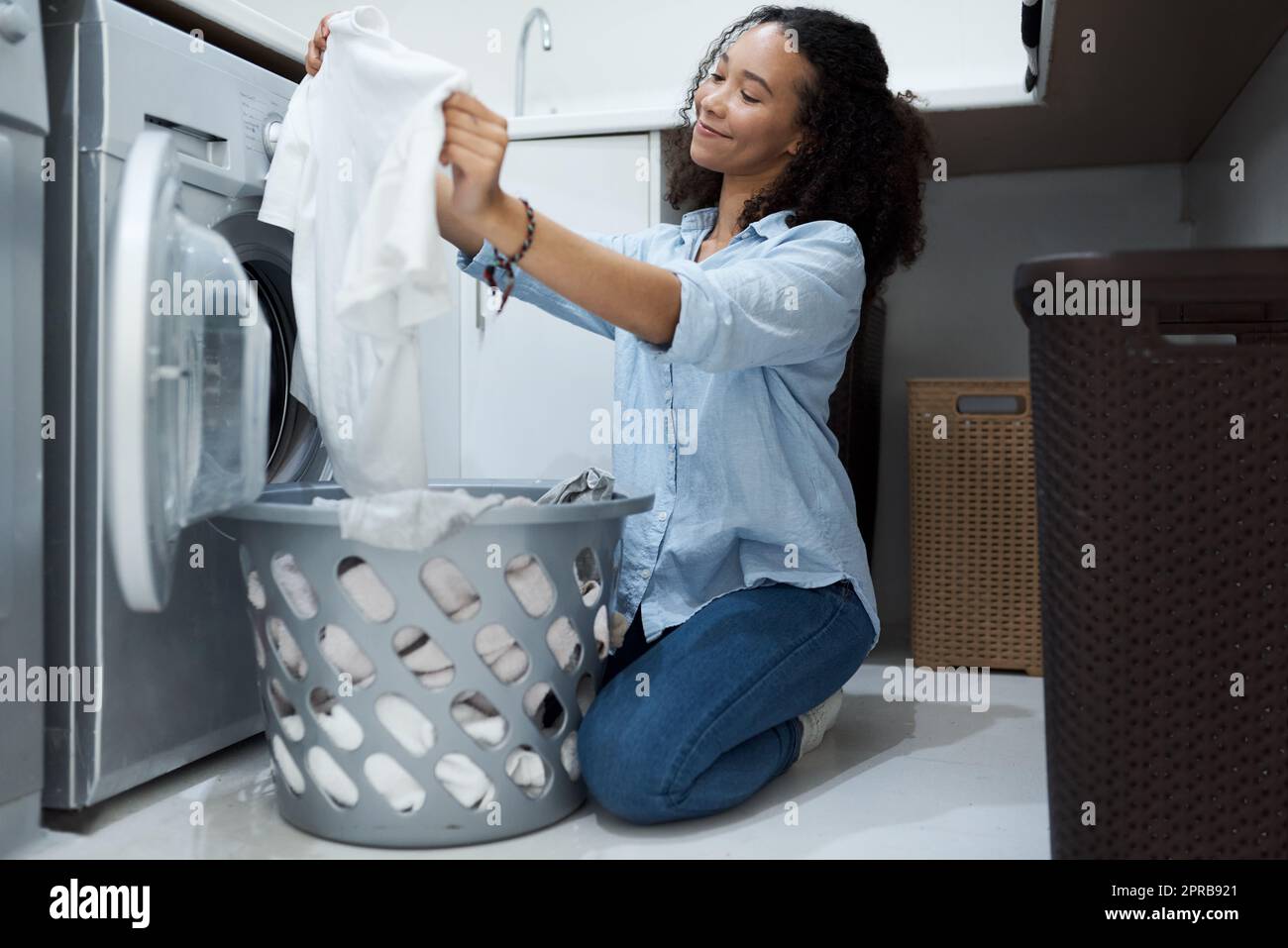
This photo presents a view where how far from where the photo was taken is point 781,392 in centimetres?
131

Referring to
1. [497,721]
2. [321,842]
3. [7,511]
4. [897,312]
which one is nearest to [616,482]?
[497,721]

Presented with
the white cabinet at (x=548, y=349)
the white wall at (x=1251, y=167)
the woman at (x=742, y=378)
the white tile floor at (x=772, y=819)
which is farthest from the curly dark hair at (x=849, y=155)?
the white tile floor at (x=772, y=819)

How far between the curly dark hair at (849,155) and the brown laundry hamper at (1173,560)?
1.77 ft

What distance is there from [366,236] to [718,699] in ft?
1.86

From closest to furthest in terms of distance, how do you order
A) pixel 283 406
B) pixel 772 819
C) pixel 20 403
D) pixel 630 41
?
pixel 20 403 < pixel 772 819 < pixel 283 406 < pixel 630 41

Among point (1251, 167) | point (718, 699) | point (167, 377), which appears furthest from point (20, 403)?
point (1251, 167)

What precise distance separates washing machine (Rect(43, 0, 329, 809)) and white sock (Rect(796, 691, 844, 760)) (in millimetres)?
666

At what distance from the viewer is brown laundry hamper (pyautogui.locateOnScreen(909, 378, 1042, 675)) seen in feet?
6.07

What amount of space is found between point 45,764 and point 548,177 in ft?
3.59

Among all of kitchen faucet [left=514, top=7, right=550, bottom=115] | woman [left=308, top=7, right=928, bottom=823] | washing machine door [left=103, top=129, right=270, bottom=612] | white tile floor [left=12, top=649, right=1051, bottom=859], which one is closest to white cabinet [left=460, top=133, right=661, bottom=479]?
woman [left=308, top=7, right=928, bottom=823]

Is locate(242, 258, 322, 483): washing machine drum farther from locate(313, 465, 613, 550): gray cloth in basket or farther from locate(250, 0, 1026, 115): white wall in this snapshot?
locate(250, 0, 1026, 115): white wall

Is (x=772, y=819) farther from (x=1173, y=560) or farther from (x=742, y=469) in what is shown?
(x=1173, y=560)

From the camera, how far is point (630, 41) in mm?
2354
